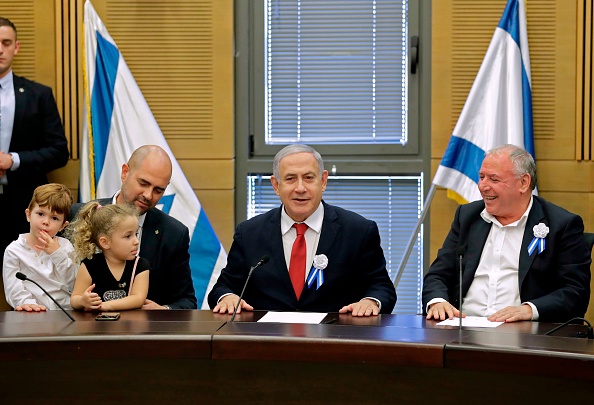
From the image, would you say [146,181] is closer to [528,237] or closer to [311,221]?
[311,221]

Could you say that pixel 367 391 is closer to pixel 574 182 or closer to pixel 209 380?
pixel 209 380

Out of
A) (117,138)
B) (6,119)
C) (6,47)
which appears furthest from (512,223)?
(6,47)

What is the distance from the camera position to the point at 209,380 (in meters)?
3.28

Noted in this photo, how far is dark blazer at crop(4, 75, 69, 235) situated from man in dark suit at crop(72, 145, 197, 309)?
4.57ft

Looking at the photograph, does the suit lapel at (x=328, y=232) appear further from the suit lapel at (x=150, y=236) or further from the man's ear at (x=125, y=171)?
the man's ear at (x=125, y=171)

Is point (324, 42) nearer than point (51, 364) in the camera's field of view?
No

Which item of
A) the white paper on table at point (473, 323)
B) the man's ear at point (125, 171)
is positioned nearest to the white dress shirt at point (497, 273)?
the white paper on table at point (473, 323)

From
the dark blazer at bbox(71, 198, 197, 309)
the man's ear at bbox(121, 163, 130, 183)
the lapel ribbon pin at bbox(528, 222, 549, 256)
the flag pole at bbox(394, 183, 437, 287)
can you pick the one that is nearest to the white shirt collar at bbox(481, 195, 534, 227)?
the lapel ribbon pin at bbox(528, 222, 549, 256)

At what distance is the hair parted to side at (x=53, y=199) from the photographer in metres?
4.22

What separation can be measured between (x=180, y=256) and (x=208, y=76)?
79.5 inches

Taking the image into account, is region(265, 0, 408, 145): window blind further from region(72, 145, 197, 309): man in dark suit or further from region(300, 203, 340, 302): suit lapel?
region(300, 203, 340, 302): suit lapel

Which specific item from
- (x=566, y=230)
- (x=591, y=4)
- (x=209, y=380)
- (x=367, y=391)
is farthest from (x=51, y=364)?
(x=591, y=4)

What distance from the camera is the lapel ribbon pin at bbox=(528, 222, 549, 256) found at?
4.06 metres

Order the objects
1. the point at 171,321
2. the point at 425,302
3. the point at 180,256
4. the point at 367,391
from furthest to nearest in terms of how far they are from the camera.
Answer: the point at 180,256, the point at 425,302, the point at 171,321, the point at 367,391
